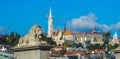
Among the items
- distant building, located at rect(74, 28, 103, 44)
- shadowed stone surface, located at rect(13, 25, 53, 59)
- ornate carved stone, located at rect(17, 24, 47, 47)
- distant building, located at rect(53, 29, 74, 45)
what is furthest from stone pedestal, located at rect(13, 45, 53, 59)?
distant building, located at rect(74, 28, 103, 44)

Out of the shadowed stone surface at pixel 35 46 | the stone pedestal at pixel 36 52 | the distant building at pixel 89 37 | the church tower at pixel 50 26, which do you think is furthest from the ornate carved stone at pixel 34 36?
the distant building at pixel 89 37

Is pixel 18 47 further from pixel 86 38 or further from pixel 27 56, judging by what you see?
pixel 86 38

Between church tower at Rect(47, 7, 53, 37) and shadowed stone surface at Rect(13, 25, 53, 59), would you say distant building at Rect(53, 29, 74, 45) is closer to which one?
church tower at Rect(47, 7, 53, 37)

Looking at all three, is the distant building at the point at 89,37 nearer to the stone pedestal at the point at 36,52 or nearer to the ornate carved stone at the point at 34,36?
the stone pedestal at the point at 36,52

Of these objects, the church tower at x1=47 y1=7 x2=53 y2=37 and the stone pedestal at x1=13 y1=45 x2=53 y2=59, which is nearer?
the stone pedestal at x1=13 y1=45 x2=53 y2=59

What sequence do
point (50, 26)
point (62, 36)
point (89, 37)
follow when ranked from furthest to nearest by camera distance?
1. point (89, 37)
2. point (62, 36)
3. point (50, 26)

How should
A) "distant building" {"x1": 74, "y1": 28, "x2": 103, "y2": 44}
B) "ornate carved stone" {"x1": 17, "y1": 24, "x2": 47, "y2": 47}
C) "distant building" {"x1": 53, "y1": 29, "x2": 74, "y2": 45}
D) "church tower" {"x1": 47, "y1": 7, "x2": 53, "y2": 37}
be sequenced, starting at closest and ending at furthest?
1. "ornate carved stone" {"x1": 17, "y1": 24, "x2": 47, "y2": 47}
2. "distant building" {"x1": 53, "y1": 29, "x2": 74, "y2": 45}
3. "church tower" {"x1": 47, "y1": 7, "x2": 53, "y2": 37}
4. "distant building" {"x1": 74, "y1": 28, "x2": 103, "y2": 44}

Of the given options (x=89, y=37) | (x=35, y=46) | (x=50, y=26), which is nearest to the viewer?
(x=35, y=46)

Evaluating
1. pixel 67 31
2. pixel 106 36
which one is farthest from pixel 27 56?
pixel 67 31

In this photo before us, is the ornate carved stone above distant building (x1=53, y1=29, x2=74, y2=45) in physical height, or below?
below

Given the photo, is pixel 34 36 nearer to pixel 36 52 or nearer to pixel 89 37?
pixel 36 52

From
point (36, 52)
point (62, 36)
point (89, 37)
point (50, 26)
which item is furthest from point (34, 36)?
point (89, 37)

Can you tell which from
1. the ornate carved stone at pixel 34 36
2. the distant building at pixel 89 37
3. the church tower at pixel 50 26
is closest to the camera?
the ornate carved stone at pixel 34 36

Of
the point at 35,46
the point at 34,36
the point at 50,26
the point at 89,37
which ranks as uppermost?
the point at 50,26
